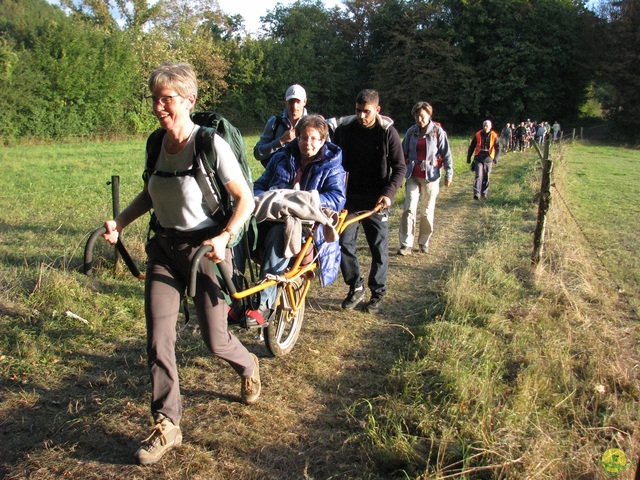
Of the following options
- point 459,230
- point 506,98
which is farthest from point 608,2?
point 459,230

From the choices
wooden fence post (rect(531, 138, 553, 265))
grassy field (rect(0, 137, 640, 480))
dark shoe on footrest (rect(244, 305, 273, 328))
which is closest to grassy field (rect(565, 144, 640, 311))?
grassy field (rect(0, 137, 640, 480))

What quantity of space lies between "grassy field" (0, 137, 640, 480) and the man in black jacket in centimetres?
33

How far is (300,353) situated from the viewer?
439 centimetres

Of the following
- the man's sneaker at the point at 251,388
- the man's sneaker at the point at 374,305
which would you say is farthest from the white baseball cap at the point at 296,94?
the man's sneaker at the point at 251,388

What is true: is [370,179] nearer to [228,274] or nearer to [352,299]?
[352,299]

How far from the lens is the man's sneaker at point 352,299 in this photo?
5.44m

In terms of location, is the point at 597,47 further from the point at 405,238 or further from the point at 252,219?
the point at 252,219

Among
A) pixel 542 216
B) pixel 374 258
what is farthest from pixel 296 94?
pixel 542 216

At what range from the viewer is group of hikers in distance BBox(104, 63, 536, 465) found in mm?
2881

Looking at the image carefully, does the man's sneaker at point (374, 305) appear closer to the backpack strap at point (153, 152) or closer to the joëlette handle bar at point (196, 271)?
the joëlette handle bar at point (196, 271)

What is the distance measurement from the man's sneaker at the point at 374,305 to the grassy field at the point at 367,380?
139mm

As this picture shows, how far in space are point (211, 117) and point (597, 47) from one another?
52716 mm

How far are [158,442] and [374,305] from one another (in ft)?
9.41

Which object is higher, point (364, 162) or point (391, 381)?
point (364, 162)
